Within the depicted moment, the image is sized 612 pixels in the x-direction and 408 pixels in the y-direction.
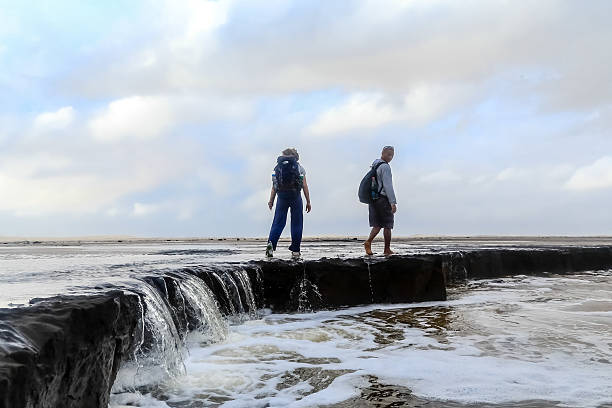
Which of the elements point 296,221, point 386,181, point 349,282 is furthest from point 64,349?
point 386,181

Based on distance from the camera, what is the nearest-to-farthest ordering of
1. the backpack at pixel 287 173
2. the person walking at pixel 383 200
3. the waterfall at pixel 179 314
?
the waterfall at pixel 179 314 → the backpack at pixel 287 173 → the person walking at pixel 383 200

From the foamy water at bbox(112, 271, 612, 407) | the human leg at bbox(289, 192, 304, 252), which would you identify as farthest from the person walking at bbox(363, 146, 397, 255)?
the foamy water at bbox(112, 271, 612, 407)

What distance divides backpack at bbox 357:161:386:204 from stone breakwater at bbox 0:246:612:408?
1422mm

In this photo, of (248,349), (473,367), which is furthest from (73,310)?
(473,367)

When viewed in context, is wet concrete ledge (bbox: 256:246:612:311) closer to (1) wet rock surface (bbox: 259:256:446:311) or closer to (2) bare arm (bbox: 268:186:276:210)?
(1) wet rock surface (bbox: 259:256:446:311)

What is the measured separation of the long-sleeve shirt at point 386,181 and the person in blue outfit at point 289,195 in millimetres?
1171

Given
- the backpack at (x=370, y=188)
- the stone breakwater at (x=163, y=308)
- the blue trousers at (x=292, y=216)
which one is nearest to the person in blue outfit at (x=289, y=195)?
the blue trousers at (x=292, y=216)

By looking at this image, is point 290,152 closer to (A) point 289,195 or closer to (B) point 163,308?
(A) point 289,195

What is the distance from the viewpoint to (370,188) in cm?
837

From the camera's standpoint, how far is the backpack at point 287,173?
8039 millimetres

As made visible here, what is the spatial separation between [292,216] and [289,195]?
0.37 m

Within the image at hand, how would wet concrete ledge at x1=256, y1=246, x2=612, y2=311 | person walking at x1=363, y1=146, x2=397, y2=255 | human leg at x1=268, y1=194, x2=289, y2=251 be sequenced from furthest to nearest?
human leg at x1=268, y1=194, x2=289, y2=251 < person walking at x1=363, y1=146, x2=397, y2=255 < wet concrete ledge at x1=256, y1=246, x2=612, y2=311

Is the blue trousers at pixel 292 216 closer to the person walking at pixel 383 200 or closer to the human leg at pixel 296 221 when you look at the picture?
the human leg at pixel 296 221

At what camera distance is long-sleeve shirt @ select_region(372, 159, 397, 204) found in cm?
812
